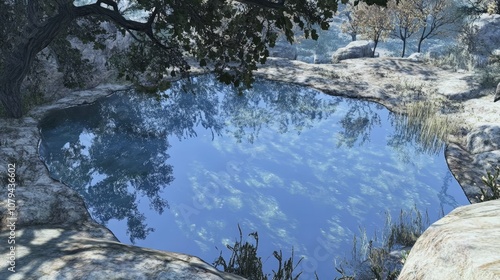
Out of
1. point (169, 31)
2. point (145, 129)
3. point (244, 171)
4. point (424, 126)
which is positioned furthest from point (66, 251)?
point (424, 126)

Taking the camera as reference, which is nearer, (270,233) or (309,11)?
(309,11)

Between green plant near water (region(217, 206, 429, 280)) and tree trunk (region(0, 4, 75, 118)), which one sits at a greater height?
tree trunk (region(0, 4, 75, 118))

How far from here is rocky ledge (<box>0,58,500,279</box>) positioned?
434 centimetres

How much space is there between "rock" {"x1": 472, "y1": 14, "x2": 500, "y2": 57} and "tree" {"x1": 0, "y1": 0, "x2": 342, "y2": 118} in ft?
59.5

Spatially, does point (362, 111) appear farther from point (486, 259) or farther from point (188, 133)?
point (486, 259)

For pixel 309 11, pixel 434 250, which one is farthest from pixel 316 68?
pixel 434 250

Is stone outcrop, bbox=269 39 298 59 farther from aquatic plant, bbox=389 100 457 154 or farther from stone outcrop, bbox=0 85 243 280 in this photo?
stone outcrop, bbox=0 85 243 280

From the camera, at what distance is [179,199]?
11.6 meters

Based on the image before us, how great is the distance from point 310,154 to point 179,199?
5.19 m

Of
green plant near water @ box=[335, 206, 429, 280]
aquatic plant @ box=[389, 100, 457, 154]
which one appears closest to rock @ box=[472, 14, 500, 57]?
aquatic plant @ box=[389, 100, 457, 154]

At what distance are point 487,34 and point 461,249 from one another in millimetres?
24992

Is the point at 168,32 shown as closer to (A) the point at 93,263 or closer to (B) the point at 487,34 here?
(A) the point at 93,263

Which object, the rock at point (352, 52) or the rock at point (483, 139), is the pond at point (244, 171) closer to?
the rock at point (483, 139)

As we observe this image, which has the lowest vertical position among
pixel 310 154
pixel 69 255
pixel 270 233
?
pixel 270 233
